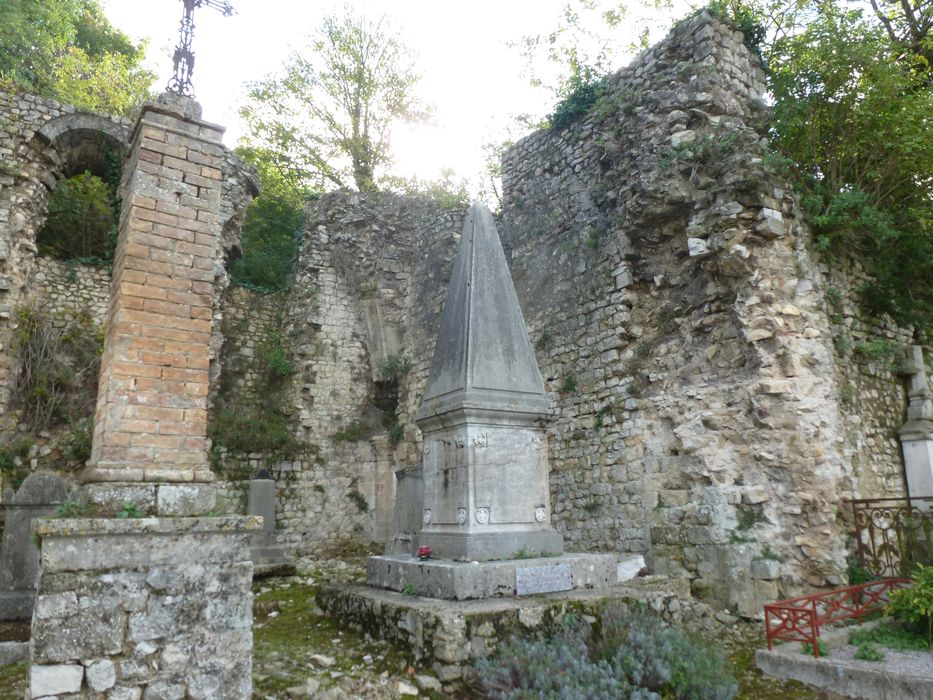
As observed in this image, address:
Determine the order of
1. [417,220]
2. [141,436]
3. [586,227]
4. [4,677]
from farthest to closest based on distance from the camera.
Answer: [417,220], [586,227], [4,677], [141,436]

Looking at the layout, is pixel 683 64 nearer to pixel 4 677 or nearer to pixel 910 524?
pixel 910 524

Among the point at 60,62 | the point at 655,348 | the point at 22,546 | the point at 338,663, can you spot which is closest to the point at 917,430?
the point at 655,348

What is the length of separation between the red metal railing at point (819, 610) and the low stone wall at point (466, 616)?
709 millimetres

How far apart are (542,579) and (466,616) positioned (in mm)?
1041

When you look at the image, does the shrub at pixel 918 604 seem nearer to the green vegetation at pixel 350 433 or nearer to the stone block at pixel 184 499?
the stone block at pixel 184 499

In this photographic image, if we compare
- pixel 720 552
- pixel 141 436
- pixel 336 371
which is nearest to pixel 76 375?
pixel 336 371

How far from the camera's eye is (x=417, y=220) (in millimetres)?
15195

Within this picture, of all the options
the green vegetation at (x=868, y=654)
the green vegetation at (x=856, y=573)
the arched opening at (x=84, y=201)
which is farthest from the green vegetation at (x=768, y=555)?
the arched opening at (x=84, y=201)

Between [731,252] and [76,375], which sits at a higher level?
[731,252]

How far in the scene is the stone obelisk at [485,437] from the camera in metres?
5.46

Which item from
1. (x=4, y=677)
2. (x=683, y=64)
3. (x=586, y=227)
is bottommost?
(x=4, y=677)

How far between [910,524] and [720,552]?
78.2 inches

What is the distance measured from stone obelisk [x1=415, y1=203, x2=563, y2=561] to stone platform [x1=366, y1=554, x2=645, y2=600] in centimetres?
27

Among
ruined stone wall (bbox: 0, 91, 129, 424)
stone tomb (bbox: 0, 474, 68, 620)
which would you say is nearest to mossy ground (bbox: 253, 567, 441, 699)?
stone tomb (bbox: 0, 474, 68, 620)
